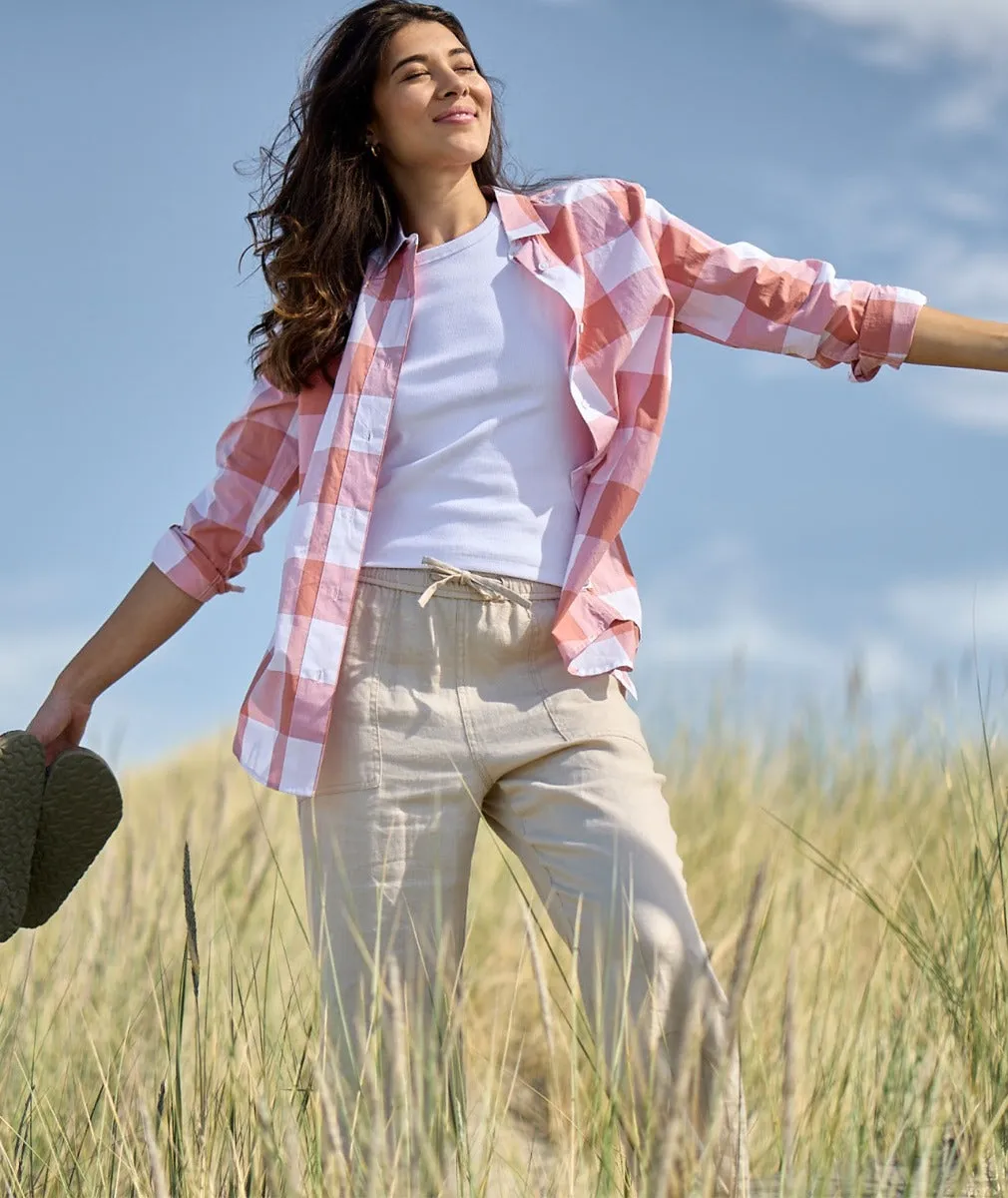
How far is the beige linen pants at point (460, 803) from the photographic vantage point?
193cm

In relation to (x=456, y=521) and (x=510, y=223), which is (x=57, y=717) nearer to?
(x=456, y=521)

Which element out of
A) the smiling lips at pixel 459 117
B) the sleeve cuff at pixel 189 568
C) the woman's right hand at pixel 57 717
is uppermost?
the smiling lips at pixel 459 117

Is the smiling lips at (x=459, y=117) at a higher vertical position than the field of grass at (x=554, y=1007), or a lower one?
higher

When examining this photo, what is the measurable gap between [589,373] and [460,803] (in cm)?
67

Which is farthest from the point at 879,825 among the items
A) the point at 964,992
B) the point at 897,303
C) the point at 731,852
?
the point at 897,303

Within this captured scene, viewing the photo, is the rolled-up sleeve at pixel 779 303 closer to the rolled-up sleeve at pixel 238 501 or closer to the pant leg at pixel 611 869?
the pant leg at pixel 611 869

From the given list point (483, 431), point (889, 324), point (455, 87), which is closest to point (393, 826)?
point (483, 431)

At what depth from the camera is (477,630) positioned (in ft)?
6.61

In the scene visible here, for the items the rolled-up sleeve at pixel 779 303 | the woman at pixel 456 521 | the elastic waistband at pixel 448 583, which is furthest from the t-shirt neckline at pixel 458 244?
the elastic waistband at pixel 448 583

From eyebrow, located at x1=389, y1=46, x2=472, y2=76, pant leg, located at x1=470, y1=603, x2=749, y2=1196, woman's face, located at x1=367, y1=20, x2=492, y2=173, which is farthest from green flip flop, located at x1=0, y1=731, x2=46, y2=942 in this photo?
eyebrow, located at x1=389, y1=46, x2=472, y2=76

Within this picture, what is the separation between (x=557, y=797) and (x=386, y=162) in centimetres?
117

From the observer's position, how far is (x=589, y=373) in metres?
2.19

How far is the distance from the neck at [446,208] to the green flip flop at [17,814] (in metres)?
1.02

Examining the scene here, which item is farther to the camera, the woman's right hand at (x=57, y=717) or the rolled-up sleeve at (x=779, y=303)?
the woman's right hand at (x=57, y=717)
